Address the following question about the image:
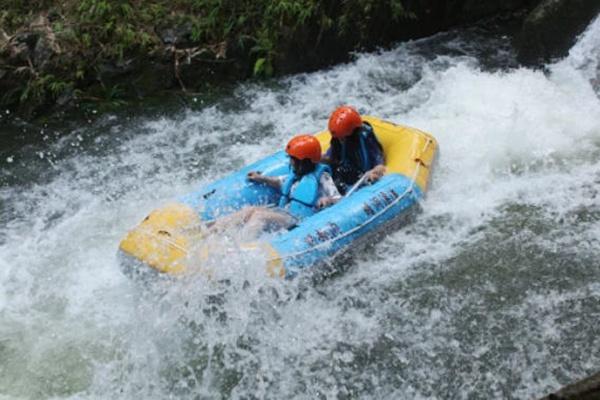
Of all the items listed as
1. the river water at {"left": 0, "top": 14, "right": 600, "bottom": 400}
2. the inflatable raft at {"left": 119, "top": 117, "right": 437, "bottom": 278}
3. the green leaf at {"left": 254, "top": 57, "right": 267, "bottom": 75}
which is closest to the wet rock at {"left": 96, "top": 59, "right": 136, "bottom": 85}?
the river water at {"left": 0, "top": 14, "right": 600, "bottom": 400}

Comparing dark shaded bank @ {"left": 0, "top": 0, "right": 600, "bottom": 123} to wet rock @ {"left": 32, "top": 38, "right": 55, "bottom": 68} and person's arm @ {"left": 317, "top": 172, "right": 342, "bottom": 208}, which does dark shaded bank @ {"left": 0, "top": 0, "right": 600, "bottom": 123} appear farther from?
person's arm @ {"left": 317, "top": 172, "right": 342, "bottom": 208}

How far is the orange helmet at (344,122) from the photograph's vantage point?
20.2 feet

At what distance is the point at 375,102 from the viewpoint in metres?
8.41

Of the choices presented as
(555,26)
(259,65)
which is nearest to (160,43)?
(259,65)

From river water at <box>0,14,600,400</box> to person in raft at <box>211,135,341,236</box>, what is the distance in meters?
0.55

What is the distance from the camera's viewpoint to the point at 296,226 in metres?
5.61

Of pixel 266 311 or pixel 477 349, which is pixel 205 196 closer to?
pixel 266 311

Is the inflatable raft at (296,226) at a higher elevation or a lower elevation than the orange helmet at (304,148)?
lower

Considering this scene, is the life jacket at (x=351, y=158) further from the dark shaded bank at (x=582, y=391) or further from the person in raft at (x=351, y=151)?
the dark shaded bank at (x=582, y=391)

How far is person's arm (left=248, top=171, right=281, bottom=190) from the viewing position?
20.0 feet

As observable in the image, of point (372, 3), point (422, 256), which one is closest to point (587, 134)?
point (422, 256)

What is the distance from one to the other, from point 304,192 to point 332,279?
0.74 metres

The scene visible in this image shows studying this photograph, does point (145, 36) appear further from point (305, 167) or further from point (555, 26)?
point (555, 26)

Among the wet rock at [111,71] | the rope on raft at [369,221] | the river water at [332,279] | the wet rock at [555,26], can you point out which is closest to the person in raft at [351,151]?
the rope on raft at [369,221]
